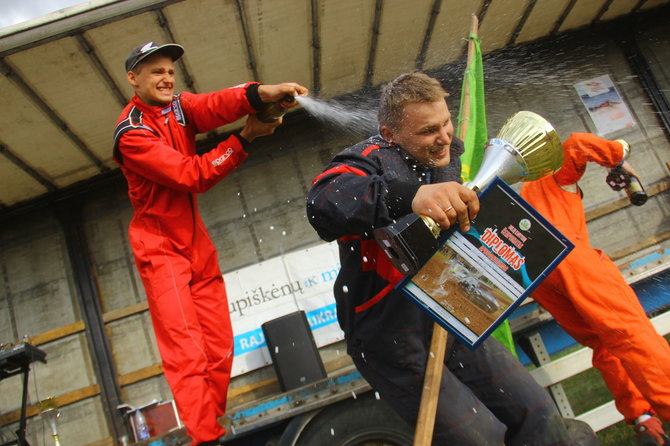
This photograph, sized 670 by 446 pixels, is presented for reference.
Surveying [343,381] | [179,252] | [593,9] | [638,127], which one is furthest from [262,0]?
[638,127]

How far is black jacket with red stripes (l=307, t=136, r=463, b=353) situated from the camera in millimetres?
1926

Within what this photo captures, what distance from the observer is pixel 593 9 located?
7465 mm

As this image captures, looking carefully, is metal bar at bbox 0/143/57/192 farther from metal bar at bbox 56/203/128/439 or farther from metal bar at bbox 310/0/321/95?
metal bar at bbox 310/0/321/95

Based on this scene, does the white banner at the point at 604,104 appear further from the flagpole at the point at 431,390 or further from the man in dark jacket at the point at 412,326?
the flagpole at the point at 431,390

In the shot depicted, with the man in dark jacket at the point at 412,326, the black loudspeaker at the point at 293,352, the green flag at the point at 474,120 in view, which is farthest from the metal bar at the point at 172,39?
the man in dark jacket at the point at 412,326

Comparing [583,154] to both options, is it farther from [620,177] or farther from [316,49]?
[316,49]

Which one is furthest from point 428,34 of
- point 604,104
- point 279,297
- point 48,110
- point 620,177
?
point 48,110

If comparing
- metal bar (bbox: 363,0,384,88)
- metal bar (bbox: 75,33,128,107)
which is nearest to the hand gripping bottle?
metal bar (bbox: 363,0,384,88)

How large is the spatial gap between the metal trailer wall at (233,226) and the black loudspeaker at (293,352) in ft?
6.40

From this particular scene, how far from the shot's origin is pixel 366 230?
6.24 feet

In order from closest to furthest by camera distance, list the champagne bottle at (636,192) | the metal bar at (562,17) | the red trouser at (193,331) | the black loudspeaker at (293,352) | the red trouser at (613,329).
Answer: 1. the red trouser at (193,331)
2. the red trouser at (613,329)
3. the champagne bottle at (636,192)
4. the black loudspeaker at (293,352)
5. the metal bar at (562,17)

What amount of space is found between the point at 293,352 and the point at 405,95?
11.3ft

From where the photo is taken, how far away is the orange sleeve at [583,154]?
4.01 m

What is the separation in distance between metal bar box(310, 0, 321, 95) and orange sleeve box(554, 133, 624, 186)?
9.15 ft
